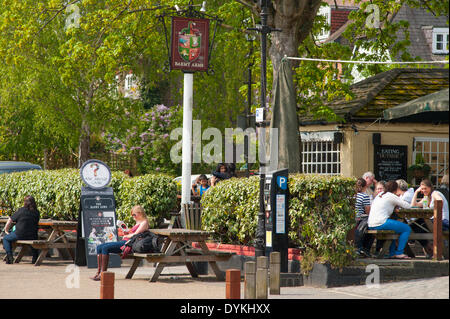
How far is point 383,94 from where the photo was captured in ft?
79.1

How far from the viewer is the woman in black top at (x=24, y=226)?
17.3 metres

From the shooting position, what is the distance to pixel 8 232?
1769 cm

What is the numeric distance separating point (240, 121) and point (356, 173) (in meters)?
3.57

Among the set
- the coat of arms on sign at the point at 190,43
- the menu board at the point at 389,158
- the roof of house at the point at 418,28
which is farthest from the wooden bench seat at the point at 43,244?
the roof of house at the point at 418,28

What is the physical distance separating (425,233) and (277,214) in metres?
3.23

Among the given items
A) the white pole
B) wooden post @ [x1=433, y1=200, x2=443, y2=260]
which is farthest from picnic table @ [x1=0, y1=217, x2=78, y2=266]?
wooden post @ [x1=433, y1=200, x2=443, y2=260]

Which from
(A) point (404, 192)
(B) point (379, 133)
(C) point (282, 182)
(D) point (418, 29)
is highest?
(D) point (418, 29)

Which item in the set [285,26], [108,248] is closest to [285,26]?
[285,26]

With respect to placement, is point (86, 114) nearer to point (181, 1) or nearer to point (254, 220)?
point (181, 1)

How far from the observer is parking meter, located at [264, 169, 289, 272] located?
13422 mm

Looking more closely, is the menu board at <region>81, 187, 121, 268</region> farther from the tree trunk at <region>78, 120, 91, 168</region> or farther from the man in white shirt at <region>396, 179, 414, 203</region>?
the tree trunk at <region>78, 120, 91, 168</region>

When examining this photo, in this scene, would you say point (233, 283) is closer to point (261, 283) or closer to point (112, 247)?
point (261, 283)

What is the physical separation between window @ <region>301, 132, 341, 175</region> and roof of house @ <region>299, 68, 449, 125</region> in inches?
37.1
